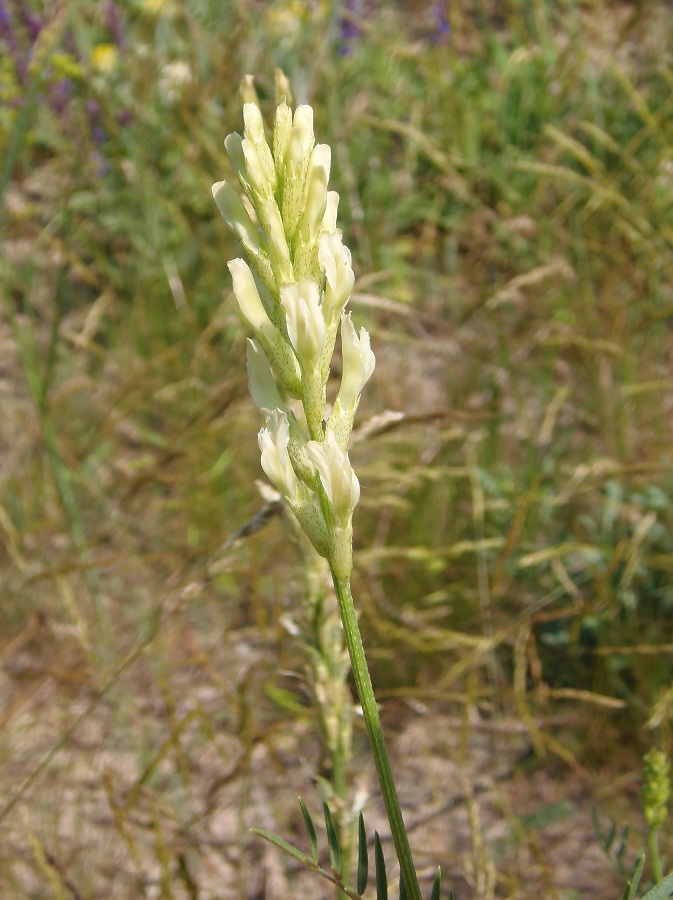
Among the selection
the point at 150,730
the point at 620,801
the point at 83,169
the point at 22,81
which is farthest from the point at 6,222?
the point at 620,801

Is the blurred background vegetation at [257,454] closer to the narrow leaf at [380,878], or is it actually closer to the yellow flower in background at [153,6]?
the yellow flower in background at [153,6]

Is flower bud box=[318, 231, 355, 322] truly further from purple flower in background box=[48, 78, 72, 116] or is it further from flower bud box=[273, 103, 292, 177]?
purple flower in background box=[48, 78, 72, 116]

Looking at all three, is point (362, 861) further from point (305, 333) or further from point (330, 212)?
point (330, 212)

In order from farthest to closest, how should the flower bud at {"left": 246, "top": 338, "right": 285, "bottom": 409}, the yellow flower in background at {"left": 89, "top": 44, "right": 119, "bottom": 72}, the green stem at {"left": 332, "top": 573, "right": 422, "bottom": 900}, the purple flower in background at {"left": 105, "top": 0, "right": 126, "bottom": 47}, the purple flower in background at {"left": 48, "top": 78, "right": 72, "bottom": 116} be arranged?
the yellow flower in background at {"left": 89, "top": 44, "right": 119, "bottom": 72} < the purple flower in background at {"left": 105, "top": 0, "right": 126, "bottom": 47} < the purple flower in background at {"left": 48, "top": 78, "right": 72, "bottom": 116} < the flower bud at {"left": 246, "top": 338, "right": 285, "bottom": 409} < the green stem at {"left": 332, "top": 573, "right": 422, "bottom": 900}

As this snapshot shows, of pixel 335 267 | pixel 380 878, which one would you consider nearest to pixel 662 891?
pixel 380 878

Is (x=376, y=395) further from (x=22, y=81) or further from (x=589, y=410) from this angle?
(x=22, y=81)

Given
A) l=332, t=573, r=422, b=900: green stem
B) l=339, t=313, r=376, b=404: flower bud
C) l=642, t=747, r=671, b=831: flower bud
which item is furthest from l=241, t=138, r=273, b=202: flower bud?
l=642, t=747, r=671, b=831: flower bud

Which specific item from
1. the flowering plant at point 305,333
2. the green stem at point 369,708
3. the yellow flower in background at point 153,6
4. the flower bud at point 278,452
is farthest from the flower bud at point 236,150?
the yellow flower in background at point 153,6
